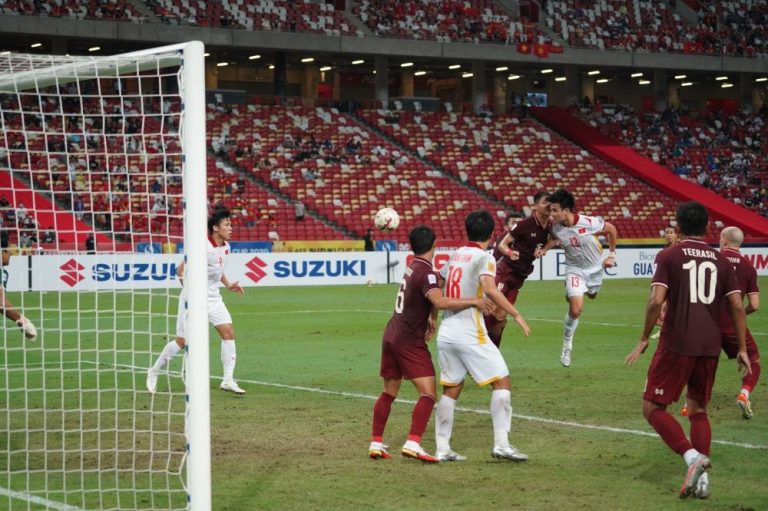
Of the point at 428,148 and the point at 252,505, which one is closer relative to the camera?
the point at 252,505

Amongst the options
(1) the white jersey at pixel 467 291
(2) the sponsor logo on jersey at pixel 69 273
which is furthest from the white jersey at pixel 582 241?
(2) the sponsor logo on jersey at pixel 69 273

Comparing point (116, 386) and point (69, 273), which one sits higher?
point (116, 386)

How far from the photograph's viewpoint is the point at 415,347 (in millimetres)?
9570

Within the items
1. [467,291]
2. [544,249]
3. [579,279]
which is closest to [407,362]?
[467,291]

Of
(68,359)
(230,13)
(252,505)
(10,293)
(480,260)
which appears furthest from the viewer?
(230,13)

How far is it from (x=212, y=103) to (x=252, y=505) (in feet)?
145

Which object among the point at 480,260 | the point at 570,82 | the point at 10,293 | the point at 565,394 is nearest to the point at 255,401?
the point at 565,394

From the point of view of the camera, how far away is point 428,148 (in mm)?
52938

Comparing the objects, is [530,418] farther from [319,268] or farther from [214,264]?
[319,268]

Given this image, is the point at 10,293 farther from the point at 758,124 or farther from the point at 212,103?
the point at 758,124

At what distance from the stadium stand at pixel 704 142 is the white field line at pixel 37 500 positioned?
50554mm

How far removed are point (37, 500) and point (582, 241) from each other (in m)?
10.3

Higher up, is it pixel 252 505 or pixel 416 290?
pixel 416 290

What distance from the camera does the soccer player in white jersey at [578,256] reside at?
Result: 16156 mm
